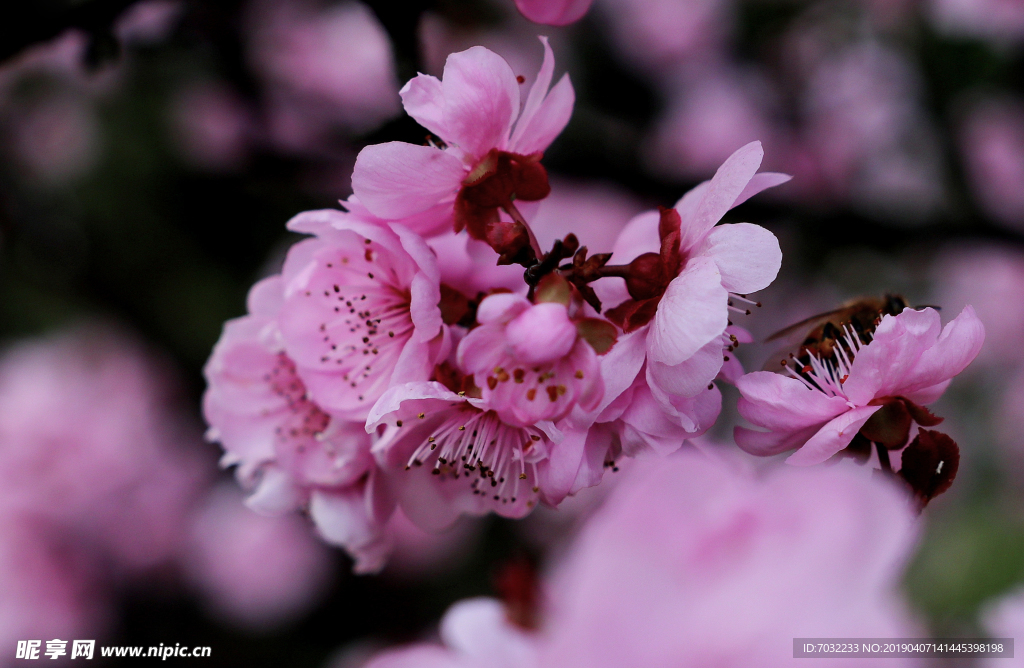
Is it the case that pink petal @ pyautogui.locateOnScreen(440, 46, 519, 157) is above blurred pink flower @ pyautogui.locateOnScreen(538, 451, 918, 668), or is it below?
above

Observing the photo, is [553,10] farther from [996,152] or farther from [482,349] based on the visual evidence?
[996,152]

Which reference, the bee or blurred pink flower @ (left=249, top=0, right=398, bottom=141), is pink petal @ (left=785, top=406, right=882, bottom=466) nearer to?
the bee

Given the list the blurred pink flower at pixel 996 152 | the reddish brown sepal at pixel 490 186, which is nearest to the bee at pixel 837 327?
the reddish brown sepal at pixel 490 186

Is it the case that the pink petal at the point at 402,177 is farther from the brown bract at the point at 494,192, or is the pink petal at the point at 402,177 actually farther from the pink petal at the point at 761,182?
the pink petal at the point at 761,182

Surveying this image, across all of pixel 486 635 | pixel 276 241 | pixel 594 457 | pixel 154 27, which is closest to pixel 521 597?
pixel 486 635

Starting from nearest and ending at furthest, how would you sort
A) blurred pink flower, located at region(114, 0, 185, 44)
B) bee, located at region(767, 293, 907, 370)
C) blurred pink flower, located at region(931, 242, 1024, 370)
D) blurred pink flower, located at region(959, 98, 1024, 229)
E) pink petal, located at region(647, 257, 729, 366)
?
pink petal, located at region(647, 257, 729, 366) < bee, located at region(767, 293, 907, 370) < blurred pink flower, located at region(114, 0, 185, 44) < blurred pink flower, located at region(959, 98, 1024, 229) < blurred pink flower, located at region(931, 242, 1024, 370)

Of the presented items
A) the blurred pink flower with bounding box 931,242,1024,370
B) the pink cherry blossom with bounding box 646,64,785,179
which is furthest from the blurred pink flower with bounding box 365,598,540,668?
the blurred pink flower with bounding box 931,242,1024,370
